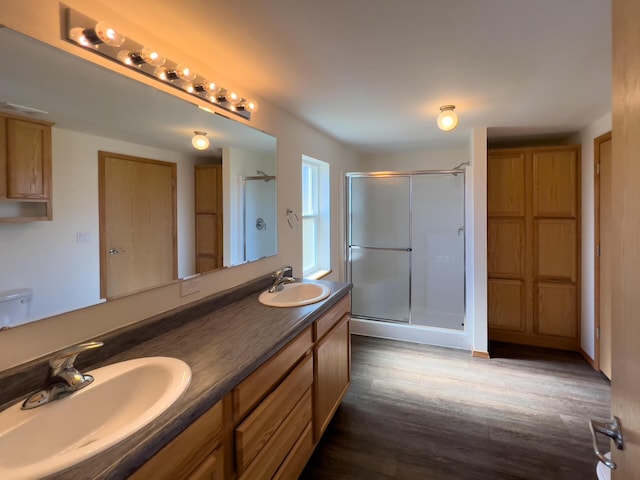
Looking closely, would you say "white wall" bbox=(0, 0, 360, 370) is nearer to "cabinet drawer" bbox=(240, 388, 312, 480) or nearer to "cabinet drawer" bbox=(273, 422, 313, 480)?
"cabinet drawer" bbox=(240, 388, 312, 480)

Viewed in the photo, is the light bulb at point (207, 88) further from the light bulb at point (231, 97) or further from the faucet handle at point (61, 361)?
the faucet handle at point (61, 361)

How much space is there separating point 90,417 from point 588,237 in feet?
12.3

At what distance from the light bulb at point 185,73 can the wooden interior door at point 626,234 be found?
4.85 feet

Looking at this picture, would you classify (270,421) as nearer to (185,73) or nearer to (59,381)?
(59,381)

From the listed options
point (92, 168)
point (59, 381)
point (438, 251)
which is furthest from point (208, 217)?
point (438, 251)

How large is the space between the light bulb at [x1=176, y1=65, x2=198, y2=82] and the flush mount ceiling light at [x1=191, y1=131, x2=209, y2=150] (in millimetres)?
271

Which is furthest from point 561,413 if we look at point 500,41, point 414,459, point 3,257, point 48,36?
point 48,36

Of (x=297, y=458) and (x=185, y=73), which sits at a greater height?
(x=185, y=73)

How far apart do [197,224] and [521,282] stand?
10.5 feet

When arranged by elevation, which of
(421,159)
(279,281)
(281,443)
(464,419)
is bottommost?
(464,419)

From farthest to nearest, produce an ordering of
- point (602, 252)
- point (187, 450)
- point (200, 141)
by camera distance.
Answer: point (602, 252)
point (200, 141)
point (187, 450)

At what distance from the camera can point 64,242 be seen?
3.72ft

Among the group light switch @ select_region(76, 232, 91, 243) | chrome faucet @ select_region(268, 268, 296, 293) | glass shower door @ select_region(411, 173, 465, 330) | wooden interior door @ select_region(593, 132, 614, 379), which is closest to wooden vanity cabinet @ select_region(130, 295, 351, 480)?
chrome faucet @ select_region(268, 268, 296, 293)

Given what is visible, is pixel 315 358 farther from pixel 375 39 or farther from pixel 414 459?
pixel 375 39
